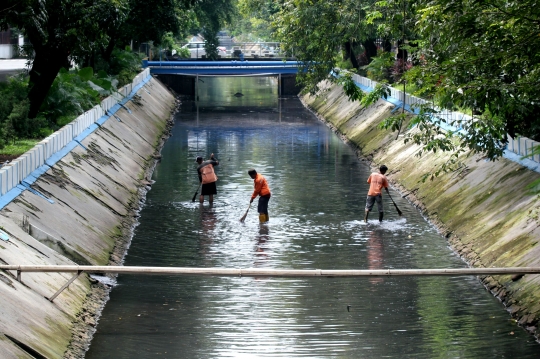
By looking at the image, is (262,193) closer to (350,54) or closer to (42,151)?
(42,151)

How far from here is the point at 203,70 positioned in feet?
225

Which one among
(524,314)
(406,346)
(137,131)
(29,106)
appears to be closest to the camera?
(406,346)

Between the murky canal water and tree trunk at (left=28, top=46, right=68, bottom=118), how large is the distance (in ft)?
16.3

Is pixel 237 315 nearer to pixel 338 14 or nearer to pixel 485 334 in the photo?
pixel 485 334

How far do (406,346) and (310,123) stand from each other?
39.8m

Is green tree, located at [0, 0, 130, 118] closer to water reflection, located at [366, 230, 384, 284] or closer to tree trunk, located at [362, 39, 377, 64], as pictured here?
water reflection, located at [366, 230, 384, 284]

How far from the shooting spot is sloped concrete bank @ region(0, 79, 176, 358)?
46.4 ft

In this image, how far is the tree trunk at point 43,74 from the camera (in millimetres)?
32031

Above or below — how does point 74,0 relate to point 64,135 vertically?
above

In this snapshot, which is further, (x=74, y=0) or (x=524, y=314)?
(x=74, y=0)

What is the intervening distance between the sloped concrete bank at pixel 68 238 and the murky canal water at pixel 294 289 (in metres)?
0.50

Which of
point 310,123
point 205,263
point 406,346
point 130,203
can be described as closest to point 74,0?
point 130,203

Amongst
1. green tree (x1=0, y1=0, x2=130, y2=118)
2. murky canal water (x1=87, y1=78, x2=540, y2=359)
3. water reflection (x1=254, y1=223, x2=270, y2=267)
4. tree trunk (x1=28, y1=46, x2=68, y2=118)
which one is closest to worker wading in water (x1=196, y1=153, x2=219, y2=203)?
murky canal water (x1=87, y1=78, x2=540, y2=359)

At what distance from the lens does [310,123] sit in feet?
179
